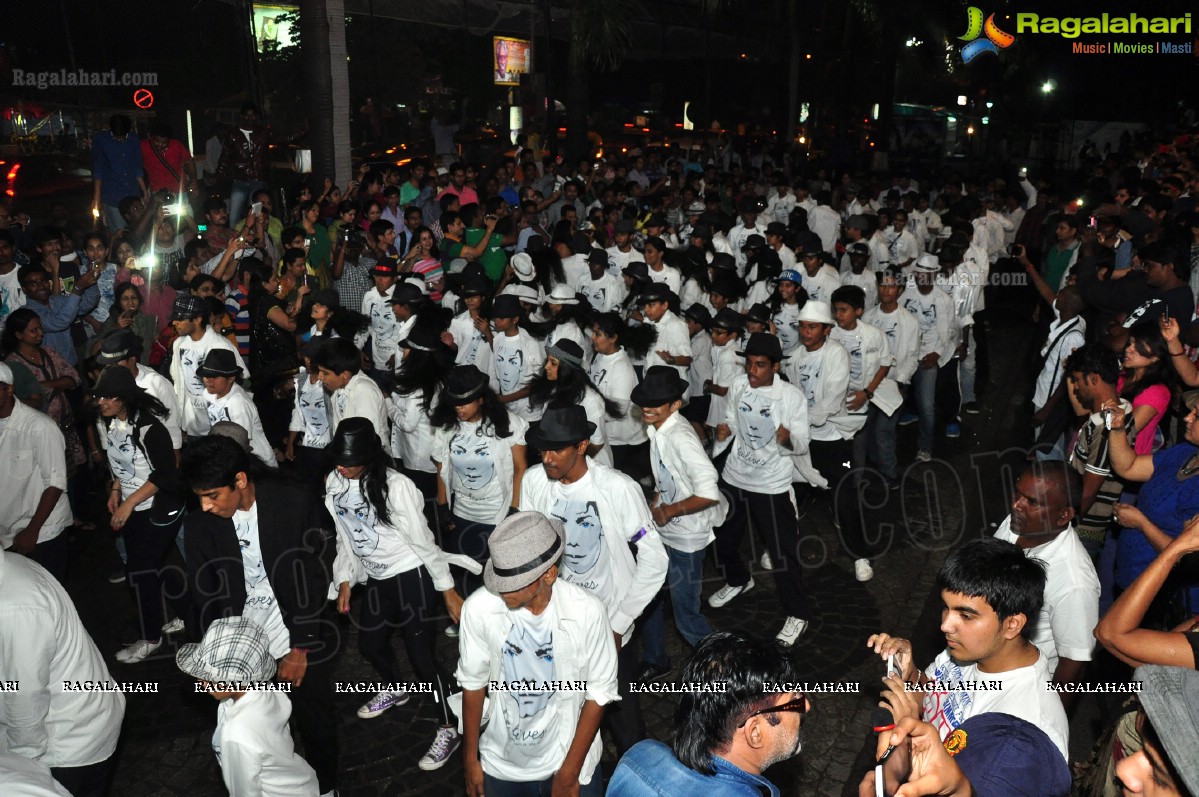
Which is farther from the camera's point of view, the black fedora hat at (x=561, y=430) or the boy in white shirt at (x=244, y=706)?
the black fedora hat at (x=561, y=430)

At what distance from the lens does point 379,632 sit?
5.44 meters

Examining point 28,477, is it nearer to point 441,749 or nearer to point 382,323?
point 441,749

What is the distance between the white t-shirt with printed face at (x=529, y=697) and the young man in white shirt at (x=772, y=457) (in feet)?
9.08

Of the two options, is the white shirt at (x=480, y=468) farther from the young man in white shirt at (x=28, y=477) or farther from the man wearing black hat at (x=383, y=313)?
the man wearing black hat at (x=383, y=313)

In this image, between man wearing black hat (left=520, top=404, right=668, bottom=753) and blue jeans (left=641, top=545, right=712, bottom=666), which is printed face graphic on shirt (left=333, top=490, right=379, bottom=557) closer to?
man wearing black hat (left=520, top=404, right=668, bottom=753)

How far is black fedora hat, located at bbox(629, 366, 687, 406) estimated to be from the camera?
5.66 metres

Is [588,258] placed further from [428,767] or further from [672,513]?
[428,767]

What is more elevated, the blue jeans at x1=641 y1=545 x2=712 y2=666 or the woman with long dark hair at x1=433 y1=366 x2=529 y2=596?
the woman with long dark hair at x1=433 y1=366 x2=529 y2=596

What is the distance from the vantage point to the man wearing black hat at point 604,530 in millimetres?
4789

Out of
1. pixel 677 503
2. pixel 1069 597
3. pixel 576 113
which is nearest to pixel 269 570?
pixel 677 503

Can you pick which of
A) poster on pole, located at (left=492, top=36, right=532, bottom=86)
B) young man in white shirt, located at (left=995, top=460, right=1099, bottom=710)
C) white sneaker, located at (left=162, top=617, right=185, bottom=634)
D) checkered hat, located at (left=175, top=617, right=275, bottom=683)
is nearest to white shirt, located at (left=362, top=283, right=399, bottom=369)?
white sneaker, located at (left=162, top=617, right=185, bottom=634)

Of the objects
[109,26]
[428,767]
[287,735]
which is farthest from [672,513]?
[109,26]

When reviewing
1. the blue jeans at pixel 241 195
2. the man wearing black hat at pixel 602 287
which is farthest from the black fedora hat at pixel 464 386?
the blue jeans at pixel 241 195

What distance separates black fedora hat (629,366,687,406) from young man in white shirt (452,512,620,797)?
6.07ft
